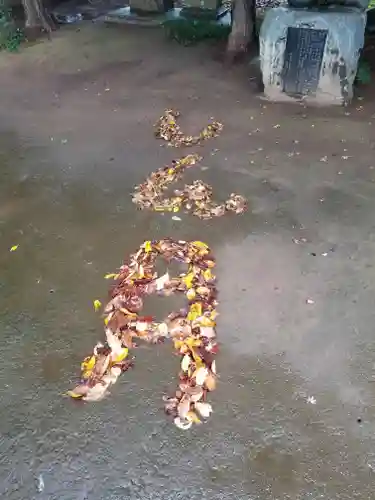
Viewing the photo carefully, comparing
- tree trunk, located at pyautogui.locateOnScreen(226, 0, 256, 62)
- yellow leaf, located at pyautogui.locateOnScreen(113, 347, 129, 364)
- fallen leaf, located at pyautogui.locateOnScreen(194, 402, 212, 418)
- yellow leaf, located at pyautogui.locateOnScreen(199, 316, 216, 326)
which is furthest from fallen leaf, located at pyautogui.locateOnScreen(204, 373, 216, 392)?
tree trunk, located at pyautogui.locateOnScreen(226, 0, 256, 62)

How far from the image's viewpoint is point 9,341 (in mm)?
3326

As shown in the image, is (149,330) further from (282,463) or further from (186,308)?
(282,463)

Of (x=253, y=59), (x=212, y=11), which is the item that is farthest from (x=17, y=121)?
(x=212, y=11)

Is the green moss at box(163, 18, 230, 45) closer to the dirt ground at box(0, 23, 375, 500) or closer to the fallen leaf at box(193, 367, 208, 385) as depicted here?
the dirt ground at box(0, 23, 375, 500)

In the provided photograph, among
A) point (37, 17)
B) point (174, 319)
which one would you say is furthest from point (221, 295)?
point (37, 17)

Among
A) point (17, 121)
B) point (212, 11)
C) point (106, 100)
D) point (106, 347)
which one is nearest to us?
point (106, 347)

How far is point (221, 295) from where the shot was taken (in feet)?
11.8

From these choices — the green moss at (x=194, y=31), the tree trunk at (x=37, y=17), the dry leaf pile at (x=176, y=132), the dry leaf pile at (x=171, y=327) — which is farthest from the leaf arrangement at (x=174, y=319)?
the tree trunk at (x=37, y=17)

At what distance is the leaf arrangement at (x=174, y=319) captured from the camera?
2958mm

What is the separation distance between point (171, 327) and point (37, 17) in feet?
24.7

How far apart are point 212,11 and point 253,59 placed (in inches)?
87.3

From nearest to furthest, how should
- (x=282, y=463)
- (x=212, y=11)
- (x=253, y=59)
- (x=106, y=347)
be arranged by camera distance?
(x=282, y=463) < (x=106, y=347) < (x=253, y=59) < (x=212, y=11)

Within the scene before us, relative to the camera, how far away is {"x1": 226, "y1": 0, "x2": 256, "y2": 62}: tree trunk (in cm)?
→ 741

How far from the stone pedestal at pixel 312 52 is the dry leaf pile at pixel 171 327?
10.2 feet
